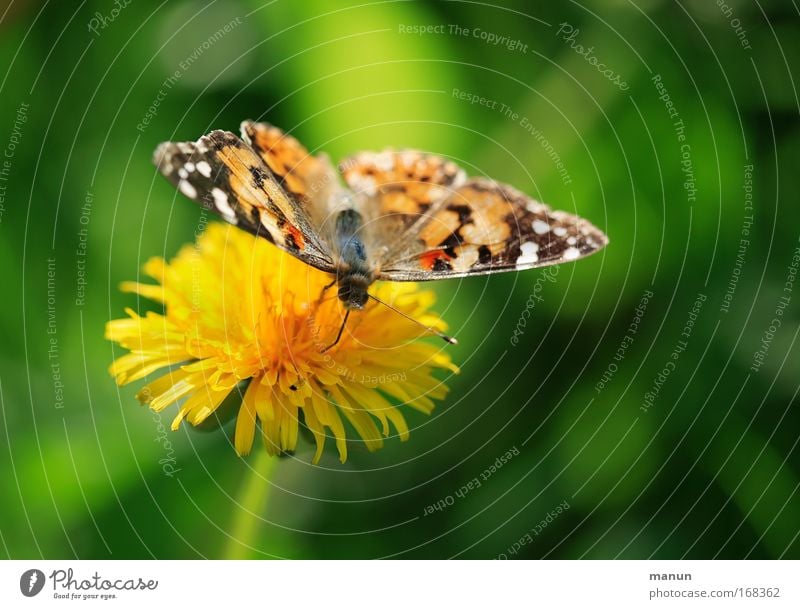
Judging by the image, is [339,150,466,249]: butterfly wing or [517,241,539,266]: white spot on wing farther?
[339,150,466,249]: butterfly wing

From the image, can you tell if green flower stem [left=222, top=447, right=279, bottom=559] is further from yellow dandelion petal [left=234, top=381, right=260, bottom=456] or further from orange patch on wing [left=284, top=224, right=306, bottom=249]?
orange patch on wing [left=284, top=224, right=306, bottom=249]

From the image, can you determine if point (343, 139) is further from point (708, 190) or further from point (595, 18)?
point (708, 190)

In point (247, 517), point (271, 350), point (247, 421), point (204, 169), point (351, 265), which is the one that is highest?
point (204, 169)

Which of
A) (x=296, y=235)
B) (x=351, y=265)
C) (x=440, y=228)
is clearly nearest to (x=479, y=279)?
(x=440, y=228)

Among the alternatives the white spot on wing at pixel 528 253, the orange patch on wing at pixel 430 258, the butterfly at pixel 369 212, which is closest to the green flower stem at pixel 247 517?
the butterfly at pixel 369 212

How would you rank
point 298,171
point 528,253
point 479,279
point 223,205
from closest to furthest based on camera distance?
point 223,205, point 528,253, point 298,171, point 479,279

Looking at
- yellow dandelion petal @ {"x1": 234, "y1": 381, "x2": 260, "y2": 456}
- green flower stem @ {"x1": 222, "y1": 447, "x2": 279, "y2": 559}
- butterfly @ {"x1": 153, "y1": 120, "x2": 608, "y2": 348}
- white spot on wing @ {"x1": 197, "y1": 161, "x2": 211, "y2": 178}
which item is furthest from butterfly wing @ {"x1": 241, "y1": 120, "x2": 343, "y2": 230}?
green flower stem @ {"x1": 222, "y1": 447, "x2": 279, "y2": 559}

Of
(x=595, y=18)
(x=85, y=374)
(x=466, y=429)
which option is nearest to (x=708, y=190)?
(x=595, y=18)

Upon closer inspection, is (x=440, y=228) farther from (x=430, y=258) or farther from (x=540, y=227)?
(x=540, y=227)
